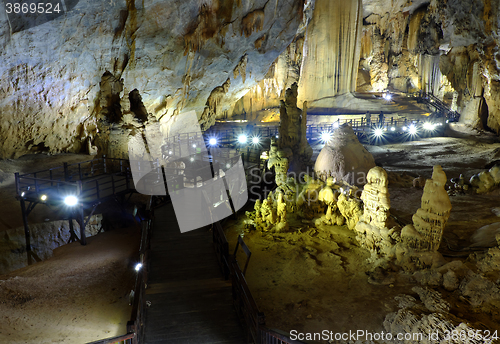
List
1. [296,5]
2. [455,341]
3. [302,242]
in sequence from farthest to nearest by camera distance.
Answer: [296,5] → [302,242] → [455,341]

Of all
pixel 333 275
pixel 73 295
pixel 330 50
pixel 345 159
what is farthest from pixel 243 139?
pixel 330 50

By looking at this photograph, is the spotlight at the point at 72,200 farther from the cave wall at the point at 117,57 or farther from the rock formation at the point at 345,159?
the rock formation at the point at 345,159

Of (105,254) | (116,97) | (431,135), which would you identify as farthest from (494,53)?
(105,254)

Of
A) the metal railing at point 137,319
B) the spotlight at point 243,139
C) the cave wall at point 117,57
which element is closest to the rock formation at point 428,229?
the metal railing at point 137,319

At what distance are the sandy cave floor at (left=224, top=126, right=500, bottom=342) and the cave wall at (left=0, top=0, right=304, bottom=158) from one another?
10.7 meters

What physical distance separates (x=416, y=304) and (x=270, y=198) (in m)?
5.93

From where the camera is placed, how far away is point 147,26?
58.0 ft

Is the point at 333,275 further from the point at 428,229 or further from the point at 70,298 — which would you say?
the point at 70,298

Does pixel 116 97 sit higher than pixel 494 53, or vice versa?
pixel 494 53

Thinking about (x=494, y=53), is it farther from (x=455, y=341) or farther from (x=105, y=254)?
(x=105, y=254)

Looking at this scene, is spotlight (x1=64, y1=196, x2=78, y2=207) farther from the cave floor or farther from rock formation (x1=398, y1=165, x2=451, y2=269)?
rock formation (x1=398, y1=165, x2=451, y2=269)

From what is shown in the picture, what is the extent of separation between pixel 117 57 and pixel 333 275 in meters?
15.9

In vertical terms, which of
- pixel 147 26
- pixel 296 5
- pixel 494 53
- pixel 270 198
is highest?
pixel 296 5

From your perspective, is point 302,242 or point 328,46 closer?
point 302,242
